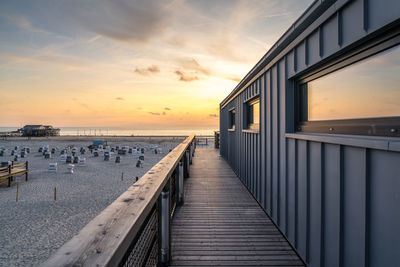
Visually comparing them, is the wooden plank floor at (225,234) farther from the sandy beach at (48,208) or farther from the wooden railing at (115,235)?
the sandy beach at (48,208)

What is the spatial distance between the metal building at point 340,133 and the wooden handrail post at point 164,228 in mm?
1647

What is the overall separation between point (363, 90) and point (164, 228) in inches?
94.6

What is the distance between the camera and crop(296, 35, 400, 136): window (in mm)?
1418

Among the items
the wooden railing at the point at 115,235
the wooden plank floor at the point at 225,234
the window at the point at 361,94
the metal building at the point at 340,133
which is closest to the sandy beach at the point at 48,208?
the wooden plank floor at the point at 225,234

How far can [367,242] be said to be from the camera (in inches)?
58.7

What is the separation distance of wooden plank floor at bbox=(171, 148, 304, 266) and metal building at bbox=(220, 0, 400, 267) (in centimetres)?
28

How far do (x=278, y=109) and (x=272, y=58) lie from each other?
95cm

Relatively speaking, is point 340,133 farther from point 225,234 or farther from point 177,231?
point 177,231

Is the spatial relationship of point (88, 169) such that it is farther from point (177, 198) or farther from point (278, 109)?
point (278, 109)

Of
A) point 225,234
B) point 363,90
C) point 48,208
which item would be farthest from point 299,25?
point 48,208

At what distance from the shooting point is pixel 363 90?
5.65 feet

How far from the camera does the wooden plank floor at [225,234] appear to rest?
2.51m

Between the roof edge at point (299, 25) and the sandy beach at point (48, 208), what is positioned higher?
the roof edge at point (299, 25)

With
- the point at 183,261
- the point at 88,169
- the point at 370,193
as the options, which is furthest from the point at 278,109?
the point at 88,169
